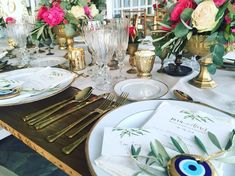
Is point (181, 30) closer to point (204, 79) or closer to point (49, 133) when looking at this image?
point (204, 79)

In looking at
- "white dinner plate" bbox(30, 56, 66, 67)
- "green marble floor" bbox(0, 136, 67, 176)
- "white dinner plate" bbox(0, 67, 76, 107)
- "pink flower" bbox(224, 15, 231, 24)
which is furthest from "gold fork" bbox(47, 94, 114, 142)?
"green marble floor" bbox(0, 136, 67, 176)

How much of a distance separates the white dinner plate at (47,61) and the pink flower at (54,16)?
168 millimetres

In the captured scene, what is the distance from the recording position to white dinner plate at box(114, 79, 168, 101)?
66 centimetres

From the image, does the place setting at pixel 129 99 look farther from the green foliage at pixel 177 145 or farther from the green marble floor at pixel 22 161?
the green marble floor at pixel 22 161

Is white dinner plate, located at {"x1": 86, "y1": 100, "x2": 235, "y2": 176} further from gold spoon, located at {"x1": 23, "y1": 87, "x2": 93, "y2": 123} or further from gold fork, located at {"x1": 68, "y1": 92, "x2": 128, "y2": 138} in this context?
gold spoon, located at {"x1": 23, "y1": 87, "x2": 93, "y2": 123}

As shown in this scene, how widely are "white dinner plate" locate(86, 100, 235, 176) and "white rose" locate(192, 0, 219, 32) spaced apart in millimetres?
226

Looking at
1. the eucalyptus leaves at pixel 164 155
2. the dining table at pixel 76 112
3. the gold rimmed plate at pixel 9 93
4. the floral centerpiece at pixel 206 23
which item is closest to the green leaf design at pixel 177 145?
the eucalyptus leaves at pixel 164 155

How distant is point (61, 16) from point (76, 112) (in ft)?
1.80

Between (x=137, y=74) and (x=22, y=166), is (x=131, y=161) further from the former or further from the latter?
(x=22, y=166)

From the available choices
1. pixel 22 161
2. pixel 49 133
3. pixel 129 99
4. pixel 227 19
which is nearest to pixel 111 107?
pixel 129 99

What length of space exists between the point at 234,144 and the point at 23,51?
39.2 inches

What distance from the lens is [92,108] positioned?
61cm

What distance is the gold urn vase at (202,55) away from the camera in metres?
0.66

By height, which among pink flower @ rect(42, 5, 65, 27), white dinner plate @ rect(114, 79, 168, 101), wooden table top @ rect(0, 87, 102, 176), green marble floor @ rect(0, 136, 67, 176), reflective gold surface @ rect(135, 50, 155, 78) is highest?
pink flower @ rect(42, 5, 65, 27)
